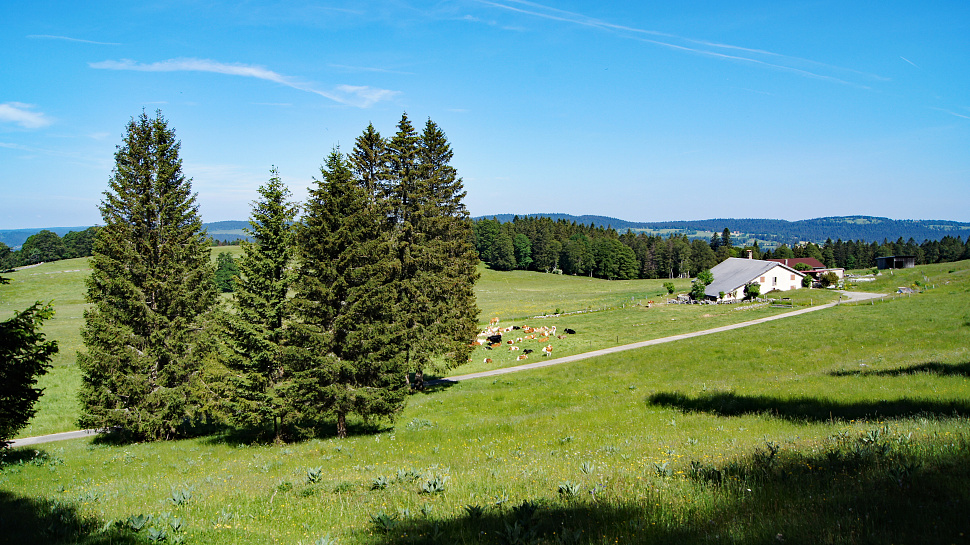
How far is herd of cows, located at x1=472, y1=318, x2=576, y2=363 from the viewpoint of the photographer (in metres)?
49.1

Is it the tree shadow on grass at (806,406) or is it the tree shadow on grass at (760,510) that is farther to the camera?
the tree shadow on grass at (806,406)

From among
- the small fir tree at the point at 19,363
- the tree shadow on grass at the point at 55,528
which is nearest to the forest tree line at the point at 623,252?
the small fir tree at the point at 19,363

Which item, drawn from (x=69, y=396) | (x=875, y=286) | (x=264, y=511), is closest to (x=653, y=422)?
(x=264, y=511)

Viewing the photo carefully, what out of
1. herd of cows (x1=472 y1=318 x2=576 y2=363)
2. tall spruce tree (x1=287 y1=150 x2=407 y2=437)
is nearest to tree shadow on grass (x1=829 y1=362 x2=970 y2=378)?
tall spruce tree (x1=287 y1=150 x2=407 y2=437)

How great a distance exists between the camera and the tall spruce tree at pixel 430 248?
28.2 m

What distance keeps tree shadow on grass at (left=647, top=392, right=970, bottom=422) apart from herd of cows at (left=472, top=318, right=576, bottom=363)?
25.7m

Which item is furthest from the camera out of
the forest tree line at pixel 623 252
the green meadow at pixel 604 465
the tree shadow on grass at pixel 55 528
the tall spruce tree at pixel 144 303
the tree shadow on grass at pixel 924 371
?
the forest tree line at pixel 623 252

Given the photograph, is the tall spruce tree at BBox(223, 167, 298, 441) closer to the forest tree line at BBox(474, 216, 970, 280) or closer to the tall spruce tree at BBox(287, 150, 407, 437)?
the tall spruce tree at BBox(287, 150, 407, 437)

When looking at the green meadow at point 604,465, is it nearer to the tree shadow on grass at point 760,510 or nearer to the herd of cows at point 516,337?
the tree shadow on grass at point 760,510

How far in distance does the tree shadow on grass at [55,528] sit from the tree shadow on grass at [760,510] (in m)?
3.38

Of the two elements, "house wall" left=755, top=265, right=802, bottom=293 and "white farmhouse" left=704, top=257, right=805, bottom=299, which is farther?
"house wall" left=755, top=265, right=802, bottom=293

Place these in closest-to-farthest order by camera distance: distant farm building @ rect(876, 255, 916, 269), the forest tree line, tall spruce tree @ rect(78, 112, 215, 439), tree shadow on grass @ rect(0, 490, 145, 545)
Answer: tree shadow on grass @ rect(0, 490, 145, 545) → tall spruce tree @ rect(78, 112, 215, 439) → distant farm building @ rect(876, 255, 916, 269) → the forest tree line

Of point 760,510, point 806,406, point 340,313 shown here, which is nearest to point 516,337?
point 340,313

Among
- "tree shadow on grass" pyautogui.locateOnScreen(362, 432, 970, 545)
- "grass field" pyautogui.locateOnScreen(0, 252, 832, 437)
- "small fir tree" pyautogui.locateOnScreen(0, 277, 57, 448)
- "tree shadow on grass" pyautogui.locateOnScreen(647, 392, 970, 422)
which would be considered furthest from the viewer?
"grass field" pyautogui.locateOnScreen(0, 252, 832, 437)
